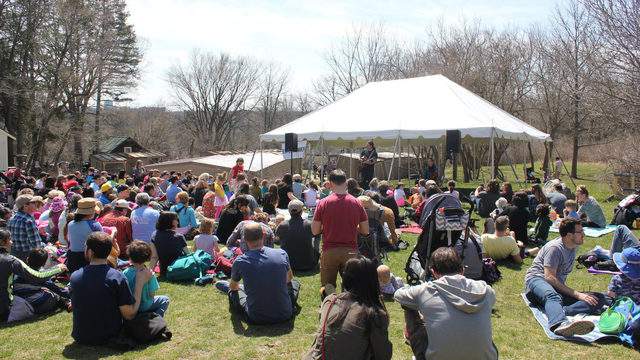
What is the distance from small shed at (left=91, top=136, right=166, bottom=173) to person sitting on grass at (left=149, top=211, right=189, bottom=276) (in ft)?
110

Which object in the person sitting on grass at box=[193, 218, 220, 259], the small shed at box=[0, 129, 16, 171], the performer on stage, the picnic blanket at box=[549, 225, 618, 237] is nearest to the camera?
the person sitting on grass at box=[193, 218, 220, 259]

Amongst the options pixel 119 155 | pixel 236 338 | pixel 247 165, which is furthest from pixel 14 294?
pixel 119 155

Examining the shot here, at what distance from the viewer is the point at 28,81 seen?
84.9 feet

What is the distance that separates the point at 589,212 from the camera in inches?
434

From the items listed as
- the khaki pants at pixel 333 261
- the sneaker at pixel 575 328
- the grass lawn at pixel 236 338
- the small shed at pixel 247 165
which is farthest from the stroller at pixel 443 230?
the small shed at pixel 247 165

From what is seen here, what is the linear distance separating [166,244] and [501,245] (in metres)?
5.01

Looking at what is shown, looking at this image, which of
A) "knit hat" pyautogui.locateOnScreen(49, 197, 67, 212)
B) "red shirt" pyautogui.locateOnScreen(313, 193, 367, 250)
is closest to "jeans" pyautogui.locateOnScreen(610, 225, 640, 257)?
"red shirt" pyautogui.locateOnScreen(313, 193, 367, 250)

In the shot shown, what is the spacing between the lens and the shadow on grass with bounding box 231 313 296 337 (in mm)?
4969

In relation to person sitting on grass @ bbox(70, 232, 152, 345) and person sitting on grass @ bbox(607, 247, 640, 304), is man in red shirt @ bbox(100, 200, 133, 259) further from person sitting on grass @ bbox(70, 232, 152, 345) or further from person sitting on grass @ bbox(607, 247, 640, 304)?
person sitting on grass @ bbox(607, 247, 640, 304)

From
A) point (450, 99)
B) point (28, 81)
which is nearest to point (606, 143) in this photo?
point (450, 99)

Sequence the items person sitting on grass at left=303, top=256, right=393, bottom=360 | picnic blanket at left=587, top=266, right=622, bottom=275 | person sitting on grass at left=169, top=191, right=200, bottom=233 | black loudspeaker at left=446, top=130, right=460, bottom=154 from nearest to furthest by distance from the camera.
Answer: person sitting on grass at left=303, top=256, right=393, bottom=360 < picnic blanket at left=587, top=266, right=622, bottom=275 < person sitting on grass at left=169, top=191, right=200, bottom=233 < black loudspeaker at left=446, top=130, right=460, bottom=154

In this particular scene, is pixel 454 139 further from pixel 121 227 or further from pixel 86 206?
pixel 86 206

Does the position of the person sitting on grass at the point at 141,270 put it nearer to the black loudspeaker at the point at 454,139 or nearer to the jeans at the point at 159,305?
the jeans at the point at 159,305

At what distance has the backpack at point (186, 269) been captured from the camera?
6.80m
